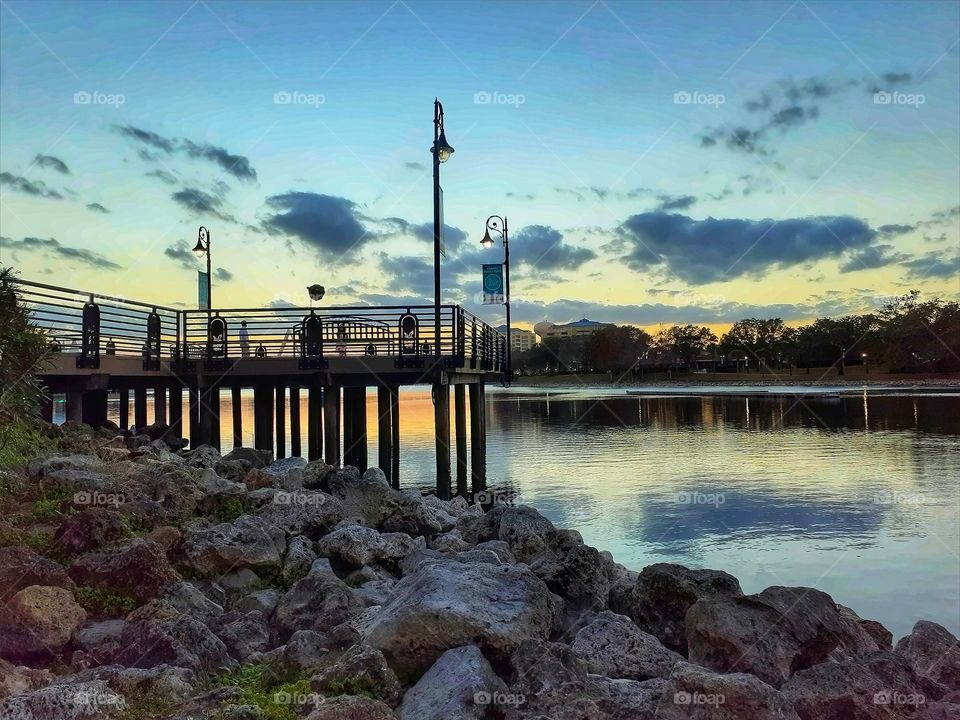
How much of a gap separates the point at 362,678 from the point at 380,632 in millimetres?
668

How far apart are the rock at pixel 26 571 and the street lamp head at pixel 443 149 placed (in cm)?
1452

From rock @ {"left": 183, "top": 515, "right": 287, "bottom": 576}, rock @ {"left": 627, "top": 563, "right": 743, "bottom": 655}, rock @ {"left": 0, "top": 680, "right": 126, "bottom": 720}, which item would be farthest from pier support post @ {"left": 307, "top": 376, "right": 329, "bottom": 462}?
rock @ {"left": 0, "top": 680, "right": 126, "bottom": 720}

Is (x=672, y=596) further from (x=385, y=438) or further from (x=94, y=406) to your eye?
(x=94, y=406)

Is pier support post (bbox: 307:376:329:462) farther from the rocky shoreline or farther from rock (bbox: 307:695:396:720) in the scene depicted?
rock (bbox: 307:695:396:720)

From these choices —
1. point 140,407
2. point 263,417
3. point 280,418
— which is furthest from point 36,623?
point 140,407

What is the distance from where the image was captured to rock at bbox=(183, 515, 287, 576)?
812cm

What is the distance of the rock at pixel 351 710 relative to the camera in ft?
15.2

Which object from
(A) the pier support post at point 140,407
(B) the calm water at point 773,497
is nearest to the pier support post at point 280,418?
(B) the calm water at point 773,497

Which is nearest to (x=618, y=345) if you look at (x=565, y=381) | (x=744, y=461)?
Result: (x=565, y=381)

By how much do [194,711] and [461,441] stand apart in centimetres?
1916

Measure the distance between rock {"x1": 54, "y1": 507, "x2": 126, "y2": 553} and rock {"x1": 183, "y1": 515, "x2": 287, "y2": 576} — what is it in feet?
2.54

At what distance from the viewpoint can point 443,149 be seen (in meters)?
19.1

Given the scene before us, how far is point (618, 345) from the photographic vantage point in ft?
563

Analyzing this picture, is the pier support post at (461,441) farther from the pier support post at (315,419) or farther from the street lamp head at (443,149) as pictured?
the street lamp head at (443,149)
